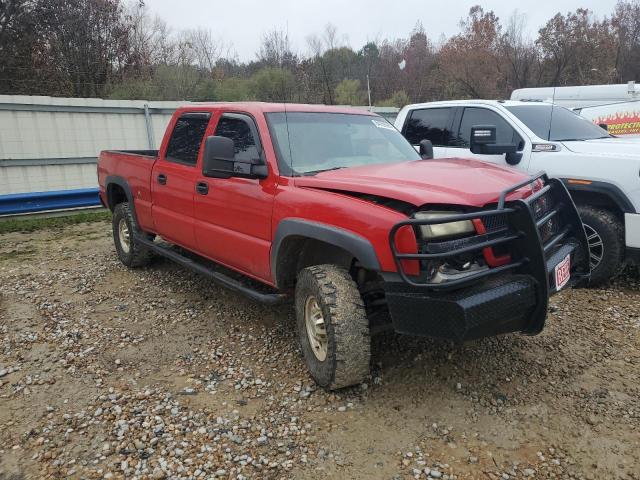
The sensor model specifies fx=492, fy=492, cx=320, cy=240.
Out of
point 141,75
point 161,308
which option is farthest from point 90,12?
point 161,308

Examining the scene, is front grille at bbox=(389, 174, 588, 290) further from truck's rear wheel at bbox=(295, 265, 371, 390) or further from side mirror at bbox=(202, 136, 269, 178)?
side mirror at bbox=(202, 136, 269, 178)

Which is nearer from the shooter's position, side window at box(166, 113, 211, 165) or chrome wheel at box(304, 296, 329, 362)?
chrome wheel at box(304, 296, 329, 362)

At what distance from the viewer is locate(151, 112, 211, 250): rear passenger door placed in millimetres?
4480

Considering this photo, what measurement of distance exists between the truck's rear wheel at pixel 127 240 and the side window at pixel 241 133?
83.0 inches

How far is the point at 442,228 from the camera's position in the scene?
2.72 metres

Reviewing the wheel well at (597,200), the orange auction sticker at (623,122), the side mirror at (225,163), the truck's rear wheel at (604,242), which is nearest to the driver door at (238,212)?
the side mirror at (225,163)

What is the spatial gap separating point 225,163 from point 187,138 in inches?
56.3

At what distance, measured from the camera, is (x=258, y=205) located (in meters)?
3.63

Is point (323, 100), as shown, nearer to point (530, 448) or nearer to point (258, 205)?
point (258, 205)

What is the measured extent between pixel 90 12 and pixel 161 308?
18.6 metres

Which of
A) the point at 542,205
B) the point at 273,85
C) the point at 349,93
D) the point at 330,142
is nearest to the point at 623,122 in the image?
the point at 542,205

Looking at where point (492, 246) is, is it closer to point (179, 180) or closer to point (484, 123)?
point (179, 180)

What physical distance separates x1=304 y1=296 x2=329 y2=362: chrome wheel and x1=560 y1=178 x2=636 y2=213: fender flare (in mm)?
3240

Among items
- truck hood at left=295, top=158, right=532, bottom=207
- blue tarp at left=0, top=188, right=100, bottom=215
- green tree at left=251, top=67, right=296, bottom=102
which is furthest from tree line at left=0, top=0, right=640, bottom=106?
truck hood at left=295, top=158, right=532, bottom=207
